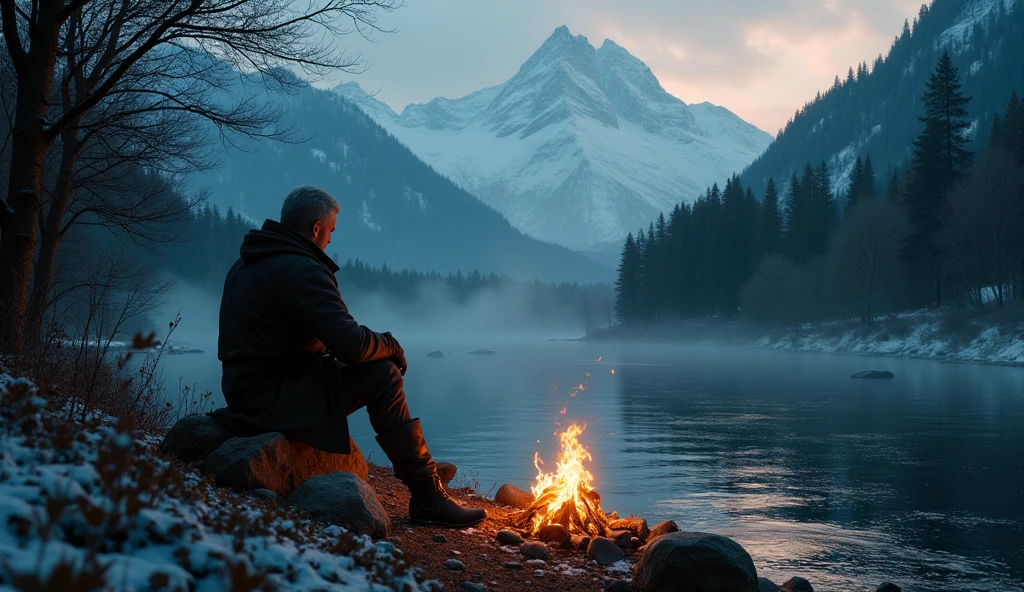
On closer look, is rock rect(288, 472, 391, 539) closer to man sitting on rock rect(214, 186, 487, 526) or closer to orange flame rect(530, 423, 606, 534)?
man sitting on rock rect(214, 186, 487, 526)

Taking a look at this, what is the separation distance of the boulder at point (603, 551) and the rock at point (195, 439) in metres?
3.11

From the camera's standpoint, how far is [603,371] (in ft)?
142

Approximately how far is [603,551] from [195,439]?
134 inches

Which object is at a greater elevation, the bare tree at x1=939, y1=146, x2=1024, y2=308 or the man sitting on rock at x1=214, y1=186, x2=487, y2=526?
the bare tree at x1=939, y1=146, x2=1024, y2=308

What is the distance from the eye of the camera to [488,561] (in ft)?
18.6

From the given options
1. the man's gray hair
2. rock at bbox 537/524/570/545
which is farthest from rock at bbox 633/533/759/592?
the man's gray hair

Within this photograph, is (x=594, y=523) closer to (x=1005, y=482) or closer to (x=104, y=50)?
(x=1005, y=482)

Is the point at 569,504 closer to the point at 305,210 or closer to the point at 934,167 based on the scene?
the point at 305,210

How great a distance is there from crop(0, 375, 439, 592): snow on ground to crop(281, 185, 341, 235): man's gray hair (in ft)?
6.38

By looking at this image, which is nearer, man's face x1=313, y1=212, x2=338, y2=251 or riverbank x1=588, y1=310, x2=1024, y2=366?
man's face x1=313, y1=212, x2=338, y2=251

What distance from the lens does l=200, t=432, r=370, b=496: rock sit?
5.01 m

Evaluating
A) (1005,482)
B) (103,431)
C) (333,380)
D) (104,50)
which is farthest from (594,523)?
(104,50)

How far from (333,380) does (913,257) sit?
54.9 meters

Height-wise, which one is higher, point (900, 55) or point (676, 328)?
point (900, 55)
